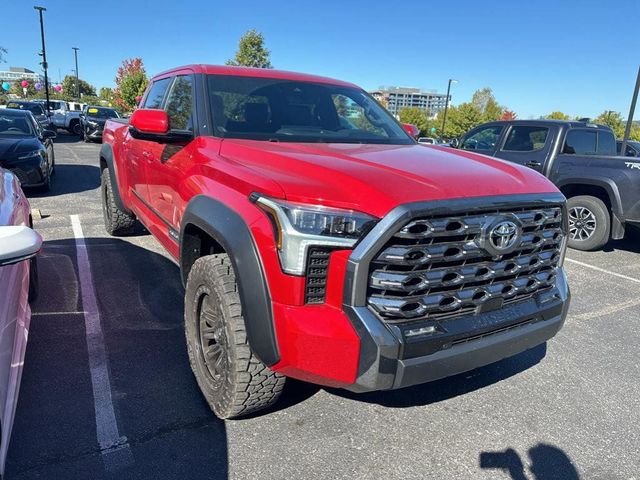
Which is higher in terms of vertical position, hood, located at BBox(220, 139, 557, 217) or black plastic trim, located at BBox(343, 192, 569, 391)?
hood, located at BBox(220, 139, 557, 217)

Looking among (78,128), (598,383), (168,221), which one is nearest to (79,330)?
(168,221)

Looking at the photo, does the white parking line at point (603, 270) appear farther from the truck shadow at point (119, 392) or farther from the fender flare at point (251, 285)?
the fender flare at point (251, 285)

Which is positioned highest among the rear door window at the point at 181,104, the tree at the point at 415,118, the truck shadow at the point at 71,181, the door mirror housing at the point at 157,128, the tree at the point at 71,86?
the tree at the point at 71,86

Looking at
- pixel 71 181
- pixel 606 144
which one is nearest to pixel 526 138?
pixel 606 144

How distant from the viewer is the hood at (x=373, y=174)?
2.00 metres

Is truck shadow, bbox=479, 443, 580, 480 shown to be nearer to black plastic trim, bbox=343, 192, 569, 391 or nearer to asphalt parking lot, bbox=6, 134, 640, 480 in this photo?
asphalt parking lot, bbox=6, 134, 640, 480

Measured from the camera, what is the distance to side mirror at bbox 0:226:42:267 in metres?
1.57

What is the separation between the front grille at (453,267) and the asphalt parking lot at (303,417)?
793 mm

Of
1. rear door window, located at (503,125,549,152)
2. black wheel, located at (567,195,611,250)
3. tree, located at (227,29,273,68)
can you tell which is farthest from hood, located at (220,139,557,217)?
tree, located at (227,29,273,68)

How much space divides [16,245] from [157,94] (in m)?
3.08

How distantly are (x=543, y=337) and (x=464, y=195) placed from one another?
966 mm

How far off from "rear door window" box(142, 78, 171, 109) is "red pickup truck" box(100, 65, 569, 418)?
119 cm

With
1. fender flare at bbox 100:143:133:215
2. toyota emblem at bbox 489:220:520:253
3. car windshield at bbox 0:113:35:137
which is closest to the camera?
toyota emblem at bbox 489:220:520:253

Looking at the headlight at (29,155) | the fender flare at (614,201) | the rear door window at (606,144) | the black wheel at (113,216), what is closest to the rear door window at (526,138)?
the fender flare at (614,201)
